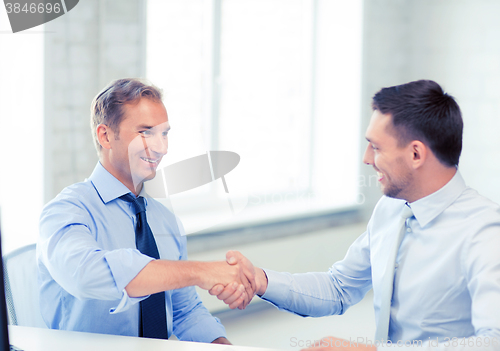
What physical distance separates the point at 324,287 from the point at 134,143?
0.54 m

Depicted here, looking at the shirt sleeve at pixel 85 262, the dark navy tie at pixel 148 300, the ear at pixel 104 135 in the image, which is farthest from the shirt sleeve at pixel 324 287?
the ear at pixel 104 135

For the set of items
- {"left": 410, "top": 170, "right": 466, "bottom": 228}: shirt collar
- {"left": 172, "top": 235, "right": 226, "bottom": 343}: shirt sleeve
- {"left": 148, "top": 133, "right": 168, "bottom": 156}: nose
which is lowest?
{"left": 172, "top": 235, "right": 226, "bottom": 343}: shirt sleeve

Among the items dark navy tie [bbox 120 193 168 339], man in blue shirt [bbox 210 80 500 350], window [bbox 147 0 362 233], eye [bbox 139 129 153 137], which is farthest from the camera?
window [bbox 147 0 362 233]

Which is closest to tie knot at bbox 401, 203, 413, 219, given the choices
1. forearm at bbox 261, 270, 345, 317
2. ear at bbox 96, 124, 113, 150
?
forearm at bbox 261, 270, 345, 317

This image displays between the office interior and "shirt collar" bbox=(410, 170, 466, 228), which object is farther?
the office interior

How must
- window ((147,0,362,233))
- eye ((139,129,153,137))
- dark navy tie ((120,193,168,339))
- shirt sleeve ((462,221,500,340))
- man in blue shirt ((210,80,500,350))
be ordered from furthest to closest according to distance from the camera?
window ((147,0,362,233)), eye ((139,129,153,137)), dark navy tie ((120,193,168,339)), man in blue shirt ((210,80,500,350)), shirt sleeve ((462,221,500,340))

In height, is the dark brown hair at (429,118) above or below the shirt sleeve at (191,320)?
above

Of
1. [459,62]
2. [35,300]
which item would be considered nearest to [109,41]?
[35,300]

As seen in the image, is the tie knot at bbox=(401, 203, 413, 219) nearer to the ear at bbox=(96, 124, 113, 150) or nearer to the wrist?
the wrist

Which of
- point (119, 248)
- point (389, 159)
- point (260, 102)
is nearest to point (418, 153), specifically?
point (389, 159)

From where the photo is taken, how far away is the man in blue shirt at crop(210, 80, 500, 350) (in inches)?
30.0

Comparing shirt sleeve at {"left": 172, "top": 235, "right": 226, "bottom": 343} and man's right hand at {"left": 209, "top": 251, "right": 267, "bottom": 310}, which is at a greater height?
man's right hand at {"left": 209, "top": 251, "right": 267, "bottom": 310}

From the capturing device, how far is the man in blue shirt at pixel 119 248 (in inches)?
28.7

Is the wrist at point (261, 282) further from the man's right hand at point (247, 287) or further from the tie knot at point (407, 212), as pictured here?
the tie knot at point (407, 212)
